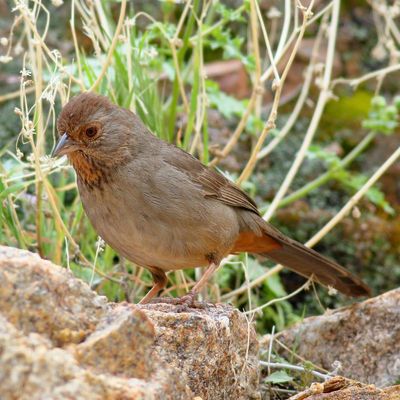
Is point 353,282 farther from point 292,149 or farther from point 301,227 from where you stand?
point 292,149

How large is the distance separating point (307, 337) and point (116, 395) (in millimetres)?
2474

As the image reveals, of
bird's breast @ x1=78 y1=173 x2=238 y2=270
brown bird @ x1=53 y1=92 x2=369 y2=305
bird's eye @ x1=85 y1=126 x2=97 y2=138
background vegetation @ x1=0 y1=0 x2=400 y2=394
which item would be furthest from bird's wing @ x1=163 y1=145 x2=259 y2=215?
bird's eye @ x1=85 y1=126 x2=97 y2=138

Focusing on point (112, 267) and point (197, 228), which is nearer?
point (197, 228)

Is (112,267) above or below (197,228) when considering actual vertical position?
below

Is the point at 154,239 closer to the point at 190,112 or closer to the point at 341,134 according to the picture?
the point at 190,112

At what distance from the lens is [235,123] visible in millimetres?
7953

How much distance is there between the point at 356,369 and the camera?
438 cm

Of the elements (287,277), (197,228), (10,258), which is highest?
(10,258)

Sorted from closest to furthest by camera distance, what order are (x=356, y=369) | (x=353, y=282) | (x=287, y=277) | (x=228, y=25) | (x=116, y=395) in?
(x=116, y=395)
(x=356, y=369)
(x=353, y=282)
(x=287, y=277)
(x=228, y=25)

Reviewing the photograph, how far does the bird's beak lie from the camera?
4.02 m

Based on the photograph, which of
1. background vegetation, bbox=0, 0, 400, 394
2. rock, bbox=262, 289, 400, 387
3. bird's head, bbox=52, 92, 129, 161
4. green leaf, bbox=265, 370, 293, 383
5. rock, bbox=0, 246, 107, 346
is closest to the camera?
rock, bbox=0, 246, 107, 346

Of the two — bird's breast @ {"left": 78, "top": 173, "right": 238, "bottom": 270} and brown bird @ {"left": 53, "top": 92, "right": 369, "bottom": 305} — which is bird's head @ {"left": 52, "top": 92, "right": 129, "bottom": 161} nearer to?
brown bird @ {"left": 53, "top": 92, "right": 369, "bottom": 305}

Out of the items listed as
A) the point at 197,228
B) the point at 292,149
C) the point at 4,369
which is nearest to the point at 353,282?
the point at 197,228

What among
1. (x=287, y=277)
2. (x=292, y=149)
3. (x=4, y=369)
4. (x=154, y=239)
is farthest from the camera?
(x=292, y=149)
